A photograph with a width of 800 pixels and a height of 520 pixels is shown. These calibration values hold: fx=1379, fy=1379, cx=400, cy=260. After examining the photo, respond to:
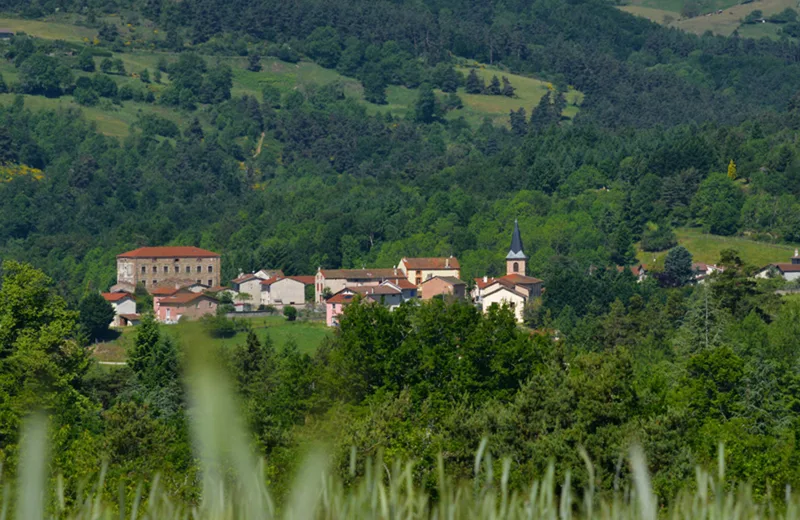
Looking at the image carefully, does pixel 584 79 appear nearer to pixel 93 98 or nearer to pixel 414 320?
pixel 93 98

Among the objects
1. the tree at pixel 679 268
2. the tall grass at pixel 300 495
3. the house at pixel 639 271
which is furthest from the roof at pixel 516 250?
the tall grass at pixel 300 495

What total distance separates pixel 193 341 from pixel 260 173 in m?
154

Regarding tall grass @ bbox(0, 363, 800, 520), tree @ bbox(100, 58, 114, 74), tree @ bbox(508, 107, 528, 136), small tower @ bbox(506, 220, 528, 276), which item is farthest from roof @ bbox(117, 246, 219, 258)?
tall grass @ bbox(0, 363, 800, 520)

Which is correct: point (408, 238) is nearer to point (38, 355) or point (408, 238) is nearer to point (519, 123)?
point (519, 123)

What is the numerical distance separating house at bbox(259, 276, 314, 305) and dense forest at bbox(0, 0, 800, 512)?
12.1m

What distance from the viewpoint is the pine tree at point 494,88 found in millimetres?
182625

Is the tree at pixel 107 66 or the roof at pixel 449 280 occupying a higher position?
the roof at pixel 449 280

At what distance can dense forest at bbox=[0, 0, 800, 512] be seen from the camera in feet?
86.3

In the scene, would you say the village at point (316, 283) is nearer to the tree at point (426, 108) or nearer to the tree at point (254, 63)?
the tree at point (426, 108)

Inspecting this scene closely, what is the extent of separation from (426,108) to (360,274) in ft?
284

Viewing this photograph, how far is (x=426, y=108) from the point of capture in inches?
6909

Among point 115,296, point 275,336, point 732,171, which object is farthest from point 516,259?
point 115,296

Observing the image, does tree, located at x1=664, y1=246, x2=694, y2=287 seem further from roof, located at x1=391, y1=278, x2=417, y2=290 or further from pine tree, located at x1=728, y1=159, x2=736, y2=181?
pine tree, located at x1=728, y1=159, x2=736, y2=181

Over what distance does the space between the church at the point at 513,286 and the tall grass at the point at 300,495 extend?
74968mm
